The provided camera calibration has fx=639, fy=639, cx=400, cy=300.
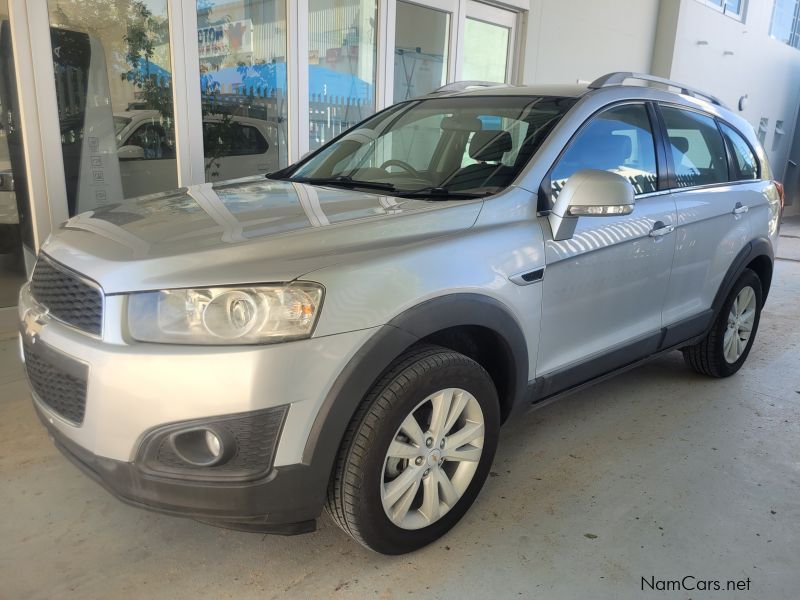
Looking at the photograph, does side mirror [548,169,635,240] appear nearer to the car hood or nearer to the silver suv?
the silver suv

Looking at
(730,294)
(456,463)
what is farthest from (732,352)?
(456,463)

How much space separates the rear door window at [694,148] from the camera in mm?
3264

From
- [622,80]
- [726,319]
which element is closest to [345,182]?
[622,80]

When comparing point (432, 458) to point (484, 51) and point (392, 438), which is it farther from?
point (484, 51)

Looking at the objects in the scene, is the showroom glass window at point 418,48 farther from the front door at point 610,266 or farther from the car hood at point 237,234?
the car hood at point 237,234

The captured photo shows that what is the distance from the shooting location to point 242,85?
5.64 meters

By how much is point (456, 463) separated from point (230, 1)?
471cm

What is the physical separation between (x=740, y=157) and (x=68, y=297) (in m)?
3.68

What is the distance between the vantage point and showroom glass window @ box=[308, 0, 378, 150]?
20.3ft

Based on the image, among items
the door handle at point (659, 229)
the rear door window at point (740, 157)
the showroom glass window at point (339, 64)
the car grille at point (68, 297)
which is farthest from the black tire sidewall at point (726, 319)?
the showroom glass window at point (339, 64)

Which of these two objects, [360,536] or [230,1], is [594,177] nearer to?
[360,536]

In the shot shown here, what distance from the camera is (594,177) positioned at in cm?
238

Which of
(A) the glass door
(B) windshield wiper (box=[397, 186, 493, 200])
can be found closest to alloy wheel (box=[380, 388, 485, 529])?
(B) windshield wiper (box=[397, 186, 493, 200])

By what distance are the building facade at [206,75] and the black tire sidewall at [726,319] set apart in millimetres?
2988
